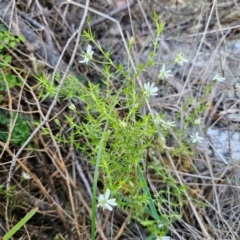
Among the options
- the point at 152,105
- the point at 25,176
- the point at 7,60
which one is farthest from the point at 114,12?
the point at 25,176

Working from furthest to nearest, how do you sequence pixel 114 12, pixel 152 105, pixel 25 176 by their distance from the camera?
pixel 114 12
pixel 152 105
pixel 25 176

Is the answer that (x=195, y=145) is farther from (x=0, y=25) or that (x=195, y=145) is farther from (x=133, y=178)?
(x=0, y=25)

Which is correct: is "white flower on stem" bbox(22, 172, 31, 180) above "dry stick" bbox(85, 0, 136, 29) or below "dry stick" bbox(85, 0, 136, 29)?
below

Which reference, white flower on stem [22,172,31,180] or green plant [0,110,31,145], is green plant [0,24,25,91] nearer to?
green plant [0,110,31,145]

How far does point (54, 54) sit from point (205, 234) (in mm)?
1171

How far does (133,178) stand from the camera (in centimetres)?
149

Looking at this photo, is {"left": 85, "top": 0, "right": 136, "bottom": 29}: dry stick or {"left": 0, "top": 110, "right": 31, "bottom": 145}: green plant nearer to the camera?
{"left": 0, "top": 110, "right": 31, "bottom": 145}: green plant

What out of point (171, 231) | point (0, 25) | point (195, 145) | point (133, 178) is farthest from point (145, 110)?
point (0, 25)

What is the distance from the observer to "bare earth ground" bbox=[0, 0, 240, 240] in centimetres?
164

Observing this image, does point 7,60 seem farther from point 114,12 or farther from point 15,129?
point 114,12

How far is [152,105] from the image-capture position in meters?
1.92

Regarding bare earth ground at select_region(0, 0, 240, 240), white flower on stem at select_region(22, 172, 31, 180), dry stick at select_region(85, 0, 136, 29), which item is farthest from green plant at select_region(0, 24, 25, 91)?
dry stick at select_region(85, 0, 136, 29)

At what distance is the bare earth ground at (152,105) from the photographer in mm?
1639

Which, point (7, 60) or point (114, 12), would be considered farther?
point (114, 12)
